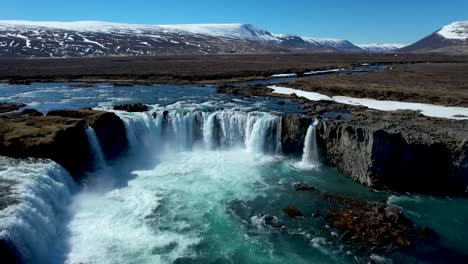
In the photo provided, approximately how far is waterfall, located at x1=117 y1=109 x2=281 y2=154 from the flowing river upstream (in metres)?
0.09

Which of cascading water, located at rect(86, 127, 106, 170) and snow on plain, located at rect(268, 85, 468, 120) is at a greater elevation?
snow on plain, located at rect(268, 85, 468, 120)

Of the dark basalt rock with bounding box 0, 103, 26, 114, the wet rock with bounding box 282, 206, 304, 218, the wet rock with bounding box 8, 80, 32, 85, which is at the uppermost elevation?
the wet rock with bounding box 8, 80, 32, 85

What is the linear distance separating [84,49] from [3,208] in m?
169

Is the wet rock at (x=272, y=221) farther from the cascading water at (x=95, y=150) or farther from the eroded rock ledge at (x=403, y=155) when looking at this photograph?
the cascading water at (x=95, y=150)

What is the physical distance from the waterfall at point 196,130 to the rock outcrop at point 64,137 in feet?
5.86

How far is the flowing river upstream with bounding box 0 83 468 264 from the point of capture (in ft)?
55.6

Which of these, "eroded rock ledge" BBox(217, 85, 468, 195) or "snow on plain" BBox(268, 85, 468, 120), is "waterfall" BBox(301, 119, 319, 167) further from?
"snow on plain" BBox(268, 85, 468, 120)

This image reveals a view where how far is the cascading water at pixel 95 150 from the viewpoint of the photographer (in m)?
27.4

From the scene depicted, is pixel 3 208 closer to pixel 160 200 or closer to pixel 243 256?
pixel 160 200

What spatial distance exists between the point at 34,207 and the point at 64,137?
8241mm

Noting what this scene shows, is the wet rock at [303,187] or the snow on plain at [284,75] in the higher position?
the snow on plain at [284,75]

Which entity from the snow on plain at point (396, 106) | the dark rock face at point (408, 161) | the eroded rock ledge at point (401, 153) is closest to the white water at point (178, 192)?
the eroded rock ledge at point (401, 153)

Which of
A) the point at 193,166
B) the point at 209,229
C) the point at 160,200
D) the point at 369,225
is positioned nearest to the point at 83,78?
Result: the point at 193,166

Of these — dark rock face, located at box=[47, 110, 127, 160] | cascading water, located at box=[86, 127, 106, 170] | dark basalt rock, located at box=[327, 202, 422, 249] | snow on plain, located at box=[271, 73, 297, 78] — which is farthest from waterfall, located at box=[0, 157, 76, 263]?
snow on plain, located at box=[271, 73, 297, 78]
